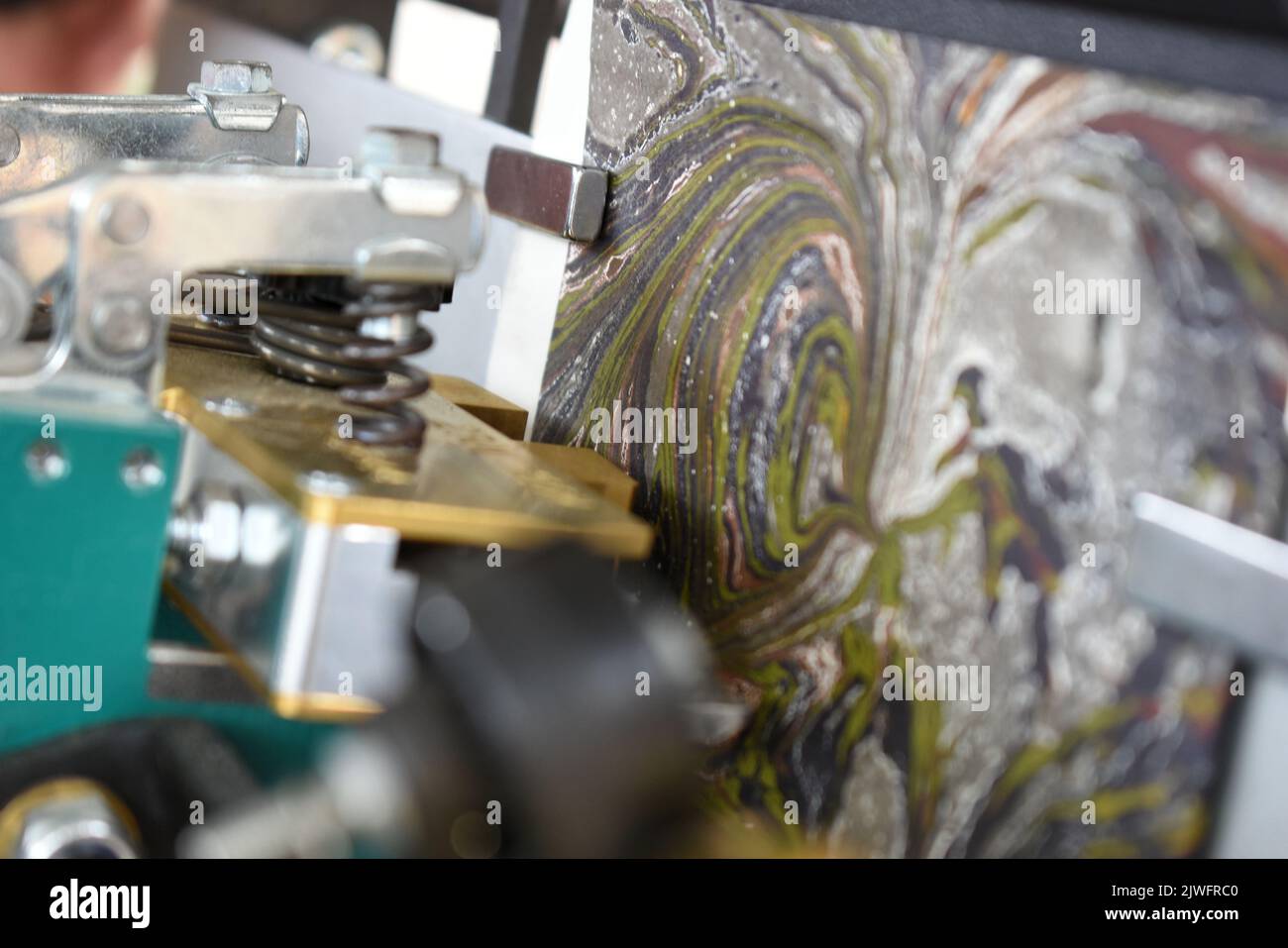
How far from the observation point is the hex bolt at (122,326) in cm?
67

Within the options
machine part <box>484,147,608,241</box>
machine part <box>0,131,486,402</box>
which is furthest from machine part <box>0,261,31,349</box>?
machine part <box>484,147,608,241</box>

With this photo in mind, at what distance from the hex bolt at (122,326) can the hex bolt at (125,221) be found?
0.03m

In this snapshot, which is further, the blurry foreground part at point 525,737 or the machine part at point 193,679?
the machine part at point 193,679

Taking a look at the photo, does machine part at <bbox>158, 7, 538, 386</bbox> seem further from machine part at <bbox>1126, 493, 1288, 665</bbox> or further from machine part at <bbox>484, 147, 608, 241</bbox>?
machine part at <bbox>1126, 493, 1288, 665</bbox>

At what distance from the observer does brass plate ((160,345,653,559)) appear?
627mm

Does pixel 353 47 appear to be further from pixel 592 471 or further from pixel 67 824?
pixel 67 824

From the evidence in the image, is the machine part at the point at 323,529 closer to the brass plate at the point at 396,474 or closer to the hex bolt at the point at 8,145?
the brass plate at the point at 396,474

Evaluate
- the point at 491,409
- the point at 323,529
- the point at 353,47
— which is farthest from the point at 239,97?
the point at 353,47

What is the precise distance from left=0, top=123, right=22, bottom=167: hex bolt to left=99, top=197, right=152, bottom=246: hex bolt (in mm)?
344

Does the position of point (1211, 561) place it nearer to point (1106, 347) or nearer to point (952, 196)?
point (1106, 347)

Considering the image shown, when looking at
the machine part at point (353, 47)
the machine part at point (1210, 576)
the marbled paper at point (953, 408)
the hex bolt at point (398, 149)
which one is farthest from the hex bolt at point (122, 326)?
the machine part at point (353, 47)
